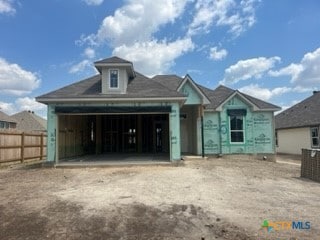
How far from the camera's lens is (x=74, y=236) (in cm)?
570

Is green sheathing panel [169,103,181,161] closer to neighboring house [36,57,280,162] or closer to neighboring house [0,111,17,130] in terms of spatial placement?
neighboring house [36,57,280,162]

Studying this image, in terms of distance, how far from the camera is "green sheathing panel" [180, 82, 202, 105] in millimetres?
20047

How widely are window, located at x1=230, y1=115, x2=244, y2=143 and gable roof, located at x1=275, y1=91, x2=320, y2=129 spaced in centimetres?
787

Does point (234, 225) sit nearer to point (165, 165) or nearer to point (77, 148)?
point (165, 165)

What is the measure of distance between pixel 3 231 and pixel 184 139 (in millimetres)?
17823

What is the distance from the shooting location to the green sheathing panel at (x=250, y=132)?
20500mm

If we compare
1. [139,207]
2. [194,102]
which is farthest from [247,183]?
[194,102]

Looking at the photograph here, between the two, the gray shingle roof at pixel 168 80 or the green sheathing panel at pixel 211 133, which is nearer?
the green sheathing panel at pixel 211 133

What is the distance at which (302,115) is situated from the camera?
1128 inches

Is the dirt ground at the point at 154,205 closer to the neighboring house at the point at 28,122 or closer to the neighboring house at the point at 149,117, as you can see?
the neighboring house at the point at 149,117

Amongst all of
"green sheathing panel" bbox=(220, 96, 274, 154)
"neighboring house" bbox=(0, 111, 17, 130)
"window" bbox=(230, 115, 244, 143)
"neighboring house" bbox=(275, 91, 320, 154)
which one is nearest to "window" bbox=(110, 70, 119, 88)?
"green sheathing panel" bbox=(220, 96, 274, 154)

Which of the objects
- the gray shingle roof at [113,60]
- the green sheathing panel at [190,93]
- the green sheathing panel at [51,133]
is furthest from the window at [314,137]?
the green sheathing panel at [51,133]

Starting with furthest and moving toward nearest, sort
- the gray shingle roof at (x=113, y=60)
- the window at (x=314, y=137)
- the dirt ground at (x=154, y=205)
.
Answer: the window at (x=314, y=137) < the gray shingle roof at (x=113, y=60) < the dirt ground at (x=154, y=205)

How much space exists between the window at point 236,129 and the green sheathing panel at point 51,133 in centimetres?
1128
